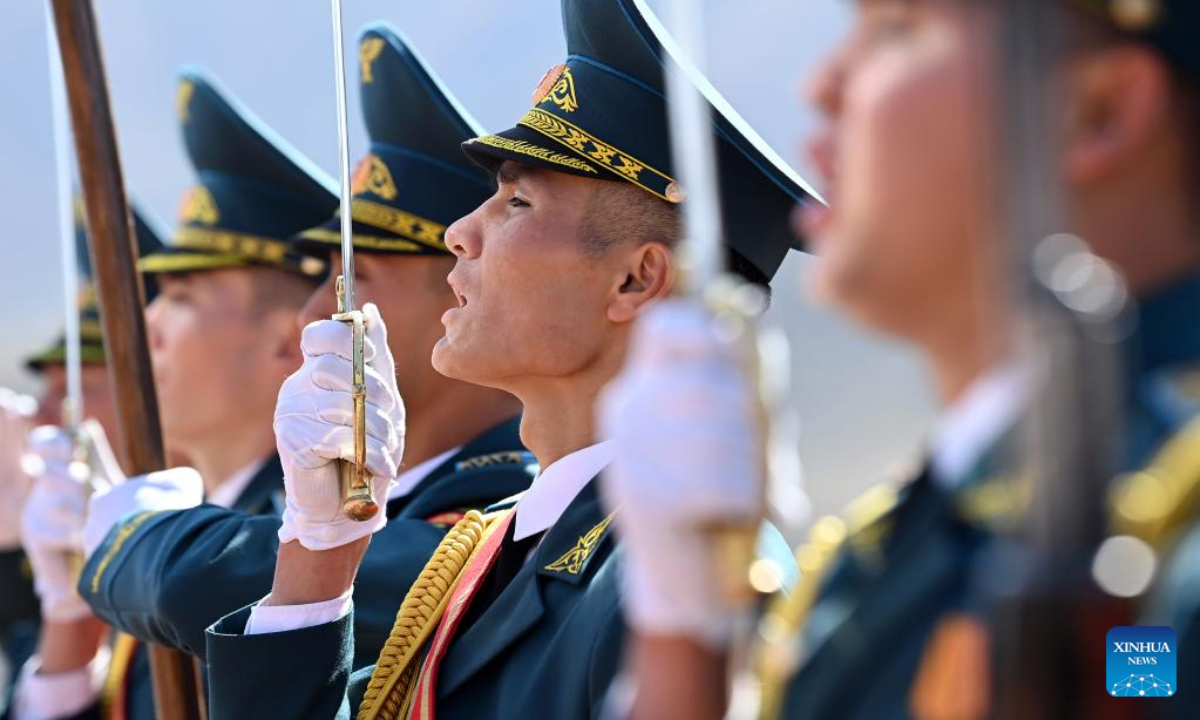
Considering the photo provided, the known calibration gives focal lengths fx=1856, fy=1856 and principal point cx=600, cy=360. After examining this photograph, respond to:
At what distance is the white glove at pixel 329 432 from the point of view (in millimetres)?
3371

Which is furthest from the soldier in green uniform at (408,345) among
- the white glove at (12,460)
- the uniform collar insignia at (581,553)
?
the white glove at (12,460)

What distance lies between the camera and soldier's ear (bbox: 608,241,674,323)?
12.1 ft

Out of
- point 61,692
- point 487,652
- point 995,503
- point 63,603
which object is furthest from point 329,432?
point 61,692

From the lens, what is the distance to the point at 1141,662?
174cm

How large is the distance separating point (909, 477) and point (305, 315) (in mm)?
3263

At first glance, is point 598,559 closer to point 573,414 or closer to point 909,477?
point 573,414

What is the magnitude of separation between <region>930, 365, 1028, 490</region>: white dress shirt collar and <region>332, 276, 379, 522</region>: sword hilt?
1.64m

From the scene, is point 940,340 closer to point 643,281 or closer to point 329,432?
point 329,432

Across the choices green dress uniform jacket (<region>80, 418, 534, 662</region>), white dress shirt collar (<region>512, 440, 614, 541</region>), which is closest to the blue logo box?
white dress shirt collar (<region>512, 440, 614, 541</region>)

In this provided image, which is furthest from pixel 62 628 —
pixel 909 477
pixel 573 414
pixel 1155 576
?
pixel 1155 576

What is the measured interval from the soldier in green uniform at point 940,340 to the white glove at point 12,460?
4831 mm

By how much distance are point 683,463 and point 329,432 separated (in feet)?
5.95

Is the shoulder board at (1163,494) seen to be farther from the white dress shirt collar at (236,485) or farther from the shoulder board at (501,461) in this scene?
the white dress shirt collar at (236,485)

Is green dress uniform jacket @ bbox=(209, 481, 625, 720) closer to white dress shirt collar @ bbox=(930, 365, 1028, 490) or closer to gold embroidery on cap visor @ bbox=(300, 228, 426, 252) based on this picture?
white dress shirt collar @ bbox=(930, 365, 1028, 490)
